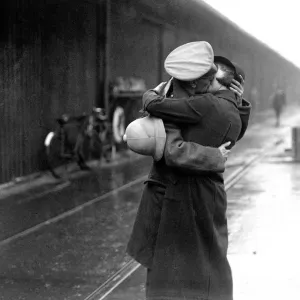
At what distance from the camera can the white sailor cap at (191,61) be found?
420cm

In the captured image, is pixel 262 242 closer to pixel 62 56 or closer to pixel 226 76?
pixel 226 76

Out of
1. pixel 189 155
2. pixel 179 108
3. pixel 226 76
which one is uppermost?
pixel 226 76

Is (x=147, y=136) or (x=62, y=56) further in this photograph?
(x=62, y=56)

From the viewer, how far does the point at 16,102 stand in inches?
448

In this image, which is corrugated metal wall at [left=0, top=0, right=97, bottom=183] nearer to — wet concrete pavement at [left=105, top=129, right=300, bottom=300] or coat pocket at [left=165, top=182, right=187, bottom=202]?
wet concrete pavement at [left=105, top=129, right=300, bottom=300]

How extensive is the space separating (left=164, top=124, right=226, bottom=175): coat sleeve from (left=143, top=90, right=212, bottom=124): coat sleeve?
83mm

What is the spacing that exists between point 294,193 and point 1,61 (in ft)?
14.5

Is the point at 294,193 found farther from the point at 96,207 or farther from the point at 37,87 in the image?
the point at 37,87

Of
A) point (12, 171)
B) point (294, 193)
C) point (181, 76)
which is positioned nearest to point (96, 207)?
point (12, 171)

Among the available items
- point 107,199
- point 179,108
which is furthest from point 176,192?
point 107,199

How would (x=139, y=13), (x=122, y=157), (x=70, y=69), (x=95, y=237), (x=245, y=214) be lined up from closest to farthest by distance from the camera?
1. (x=95, y=237)
2. (x=245, y=214)
3. (x=70, y=69)
4. (x=122, y=157)
5. (x=139, y=13)

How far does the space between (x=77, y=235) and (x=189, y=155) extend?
3836 mm

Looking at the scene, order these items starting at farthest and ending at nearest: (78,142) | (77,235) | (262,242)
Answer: (78,142)
(77,235)
(262,242)

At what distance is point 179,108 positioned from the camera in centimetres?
422
